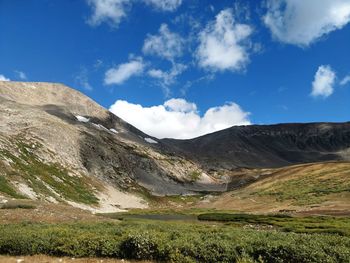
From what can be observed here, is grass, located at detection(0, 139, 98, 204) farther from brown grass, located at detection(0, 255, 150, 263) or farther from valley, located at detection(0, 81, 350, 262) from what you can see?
brown grass, located at detection(0, 255, 150, 263)

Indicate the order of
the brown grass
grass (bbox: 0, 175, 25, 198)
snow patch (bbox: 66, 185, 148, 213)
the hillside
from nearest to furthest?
the brown grass
grass (bbox: 0, 175, 25, 198)
the hillside
snow patch (bbox: 66, 185, 148, 213)

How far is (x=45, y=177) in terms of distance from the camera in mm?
121188

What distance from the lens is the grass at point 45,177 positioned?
108m

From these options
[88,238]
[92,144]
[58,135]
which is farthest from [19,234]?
[92,144]

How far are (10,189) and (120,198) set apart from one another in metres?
62.8

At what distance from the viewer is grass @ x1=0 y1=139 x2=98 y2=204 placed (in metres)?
108

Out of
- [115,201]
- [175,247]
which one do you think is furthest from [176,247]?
[115,201]

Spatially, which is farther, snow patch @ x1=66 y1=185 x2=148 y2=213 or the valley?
snow patch @ x1=66 y1=185 x2=148 y2=213

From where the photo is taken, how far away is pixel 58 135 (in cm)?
16388

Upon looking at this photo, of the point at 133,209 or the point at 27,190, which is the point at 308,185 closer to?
the point at 133,209

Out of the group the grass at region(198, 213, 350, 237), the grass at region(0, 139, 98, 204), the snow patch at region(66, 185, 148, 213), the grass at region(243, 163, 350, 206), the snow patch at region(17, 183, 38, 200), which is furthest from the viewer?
the grass at region(243, 163, 350, 206)

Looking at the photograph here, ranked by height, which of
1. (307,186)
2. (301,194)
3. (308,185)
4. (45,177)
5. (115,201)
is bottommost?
(115,201)

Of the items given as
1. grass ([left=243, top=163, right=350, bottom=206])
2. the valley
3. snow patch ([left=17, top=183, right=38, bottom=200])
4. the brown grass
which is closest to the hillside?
grass ([left=243, top=163, right=350, bottom=206])

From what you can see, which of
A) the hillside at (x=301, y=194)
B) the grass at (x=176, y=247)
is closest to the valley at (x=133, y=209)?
the grass at (x=176, y=247)
